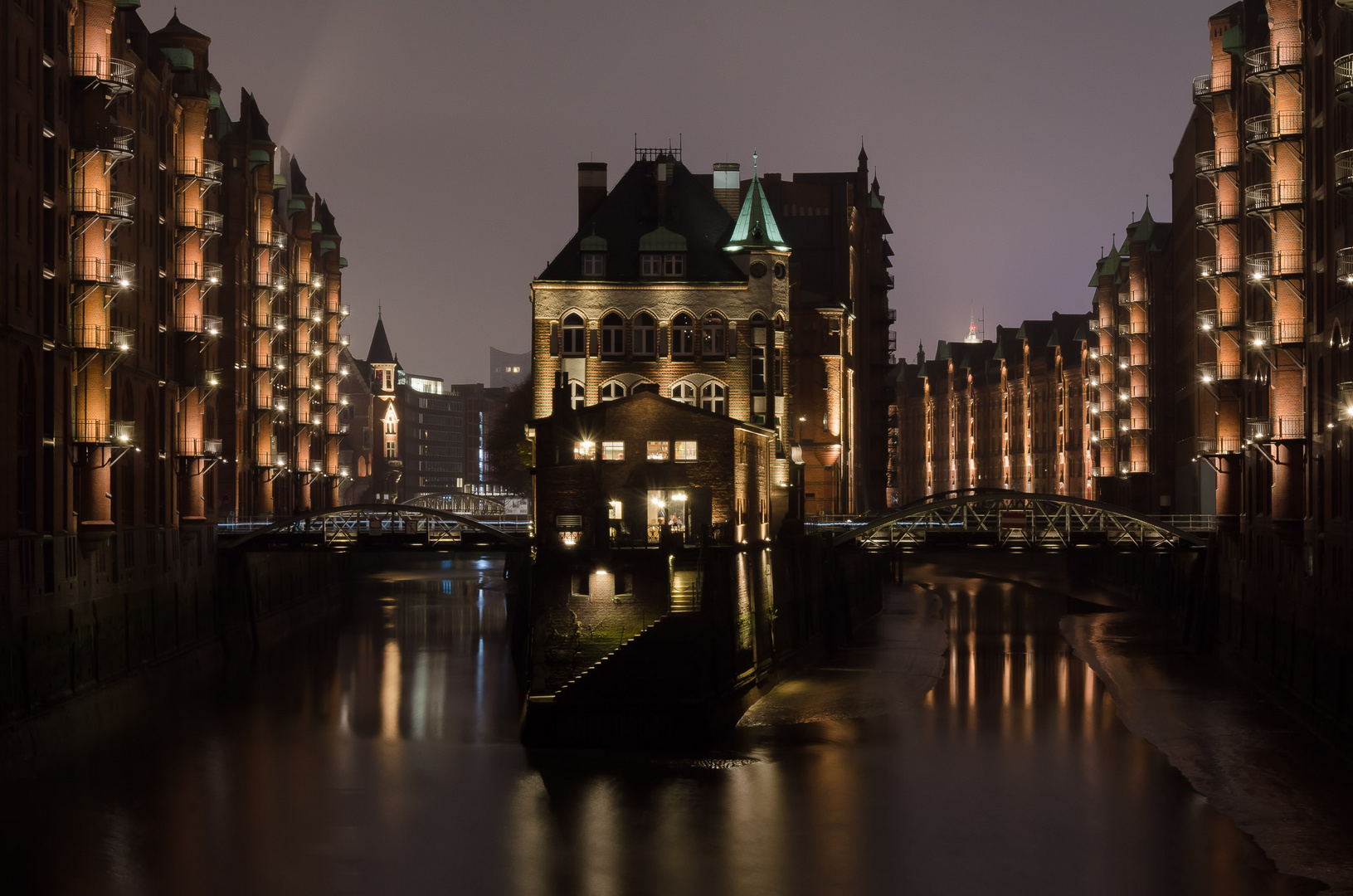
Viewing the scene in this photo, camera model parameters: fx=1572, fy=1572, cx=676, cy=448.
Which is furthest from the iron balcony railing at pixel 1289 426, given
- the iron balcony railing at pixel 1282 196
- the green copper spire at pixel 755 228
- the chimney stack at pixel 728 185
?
the chimney stack at pixel 728 185

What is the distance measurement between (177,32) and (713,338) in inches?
1146

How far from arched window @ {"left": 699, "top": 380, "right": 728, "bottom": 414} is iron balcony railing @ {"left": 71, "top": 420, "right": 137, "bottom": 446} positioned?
26483mm

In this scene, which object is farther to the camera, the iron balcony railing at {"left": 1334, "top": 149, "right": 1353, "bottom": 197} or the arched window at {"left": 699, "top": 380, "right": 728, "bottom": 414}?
the arched window at {"left": 699, "top": 380, "right": 728, "bottom": 414}

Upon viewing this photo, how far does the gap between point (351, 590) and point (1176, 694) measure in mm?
64209

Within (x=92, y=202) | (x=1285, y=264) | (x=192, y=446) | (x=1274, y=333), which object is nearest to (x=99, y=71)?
(x=92, y=202)

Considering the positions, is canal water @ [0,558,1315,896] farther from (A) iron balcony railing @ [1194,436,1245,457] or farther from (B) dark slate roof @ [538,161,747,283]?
(B) dark slate roof @ [538,161,747,283]

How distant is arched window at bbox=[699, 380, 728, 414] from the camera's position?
71688mm

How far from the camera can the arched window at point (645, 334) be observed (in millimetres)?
71562

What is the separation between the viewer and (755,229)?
236 feet

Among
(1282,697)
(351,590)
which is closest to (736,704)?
(1282,697)

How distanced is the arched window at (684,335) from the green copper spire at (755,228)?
3838 mm

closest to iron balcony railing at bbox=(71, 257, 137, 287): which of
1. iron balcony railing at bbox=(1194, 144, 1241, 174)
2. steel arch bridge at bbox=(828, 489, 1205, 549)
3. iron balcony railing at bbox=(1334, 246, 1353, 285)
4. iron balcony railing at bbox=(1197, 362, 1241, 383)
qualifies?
steel arch bridge at bbox=(828, 489, 1205, 549)

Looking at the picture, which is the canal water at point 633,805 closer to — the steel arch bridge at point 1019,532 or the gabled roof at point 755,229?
the steel arch bridge at point 1019,532

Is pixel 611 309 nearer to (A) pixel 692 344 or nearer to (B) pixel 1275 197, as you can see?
(A) pixel 692 344
